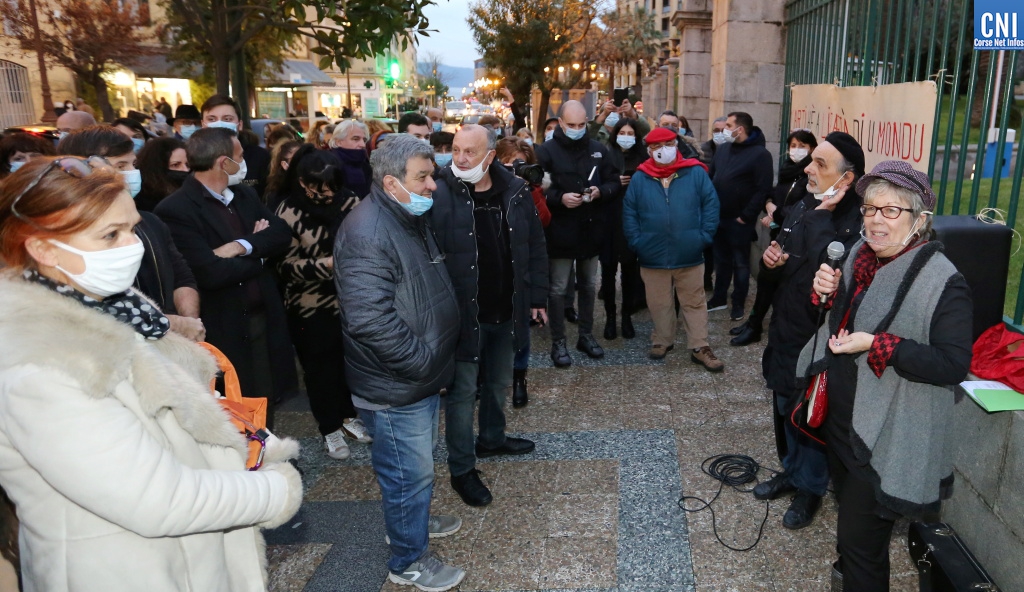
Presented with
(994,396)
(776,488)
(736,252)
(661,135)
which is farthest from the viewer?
(736,252)

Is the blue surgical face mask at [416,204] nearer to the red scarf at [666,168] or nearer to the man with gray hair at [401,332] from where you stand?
the man with gray hair at [401,332]

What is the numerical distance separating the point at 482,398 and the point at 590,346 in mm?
2100

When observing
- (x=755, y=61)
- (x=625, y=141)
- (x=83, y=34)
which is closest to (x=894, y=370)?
(x=625, y=141)

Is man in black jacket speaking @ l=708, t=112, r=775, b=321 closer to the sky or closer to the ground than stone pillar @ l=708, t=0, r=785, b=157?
closer to the ground

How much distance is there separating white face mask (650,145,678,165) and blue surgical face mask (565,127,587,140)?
0.71m

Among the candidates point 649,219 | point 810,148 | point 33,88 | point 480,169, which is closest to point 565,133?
point 649,219

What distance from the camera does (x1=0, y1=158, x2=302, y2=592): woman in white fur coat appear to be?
152cm

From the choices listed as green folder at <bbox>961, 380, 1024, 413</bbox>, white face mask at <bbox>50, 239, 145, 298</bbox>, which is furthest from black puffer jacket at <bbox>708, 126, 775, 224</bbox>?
white face mask at <bbox>50, 239, 145, 298</bbox>

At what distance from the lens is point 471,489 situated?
4.11m

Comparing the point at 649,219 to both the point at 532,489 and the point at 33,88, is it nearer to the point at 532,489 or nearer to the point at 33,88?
the point at 532,489

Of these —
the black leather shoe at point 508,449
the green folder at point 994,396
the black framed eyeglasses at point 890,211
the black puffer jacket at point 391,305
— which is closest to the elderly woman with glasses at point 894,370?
the black framed eyeglasses at point 890,211

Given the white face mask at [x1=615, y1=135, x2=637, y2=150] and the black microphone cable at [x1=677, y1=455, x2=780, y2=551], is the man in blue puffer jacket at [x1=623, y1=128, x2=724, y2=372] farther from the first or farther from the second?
the black microphone cable at [x1=677, y1=455, x2=780, y2=551]

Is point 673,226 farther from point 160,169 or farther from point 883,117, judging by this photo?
point 160,169

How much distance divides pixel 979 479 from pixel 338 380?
3.56 meters
